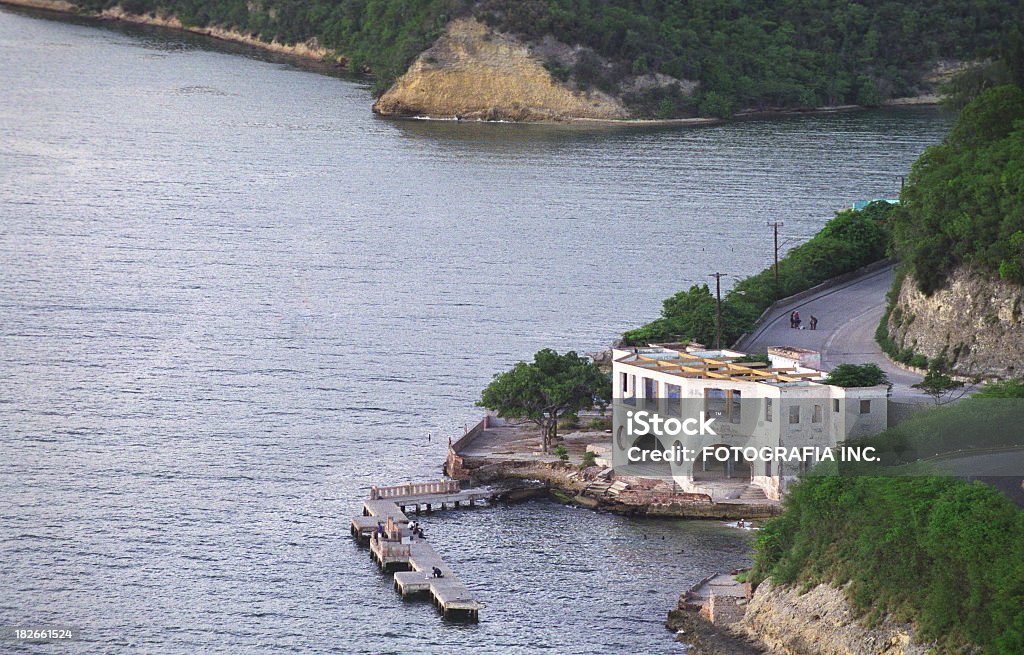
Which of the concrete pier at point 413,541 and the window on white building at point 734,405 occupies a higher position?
the window on white building at point 734,405

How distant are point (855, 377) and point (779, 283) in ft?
111

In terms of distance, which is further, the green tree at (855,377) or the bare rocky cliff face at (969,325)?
the bare rocky cliff face at (969,325)

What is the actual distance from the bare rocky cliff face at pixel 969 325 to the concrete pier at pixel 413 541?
2774cm

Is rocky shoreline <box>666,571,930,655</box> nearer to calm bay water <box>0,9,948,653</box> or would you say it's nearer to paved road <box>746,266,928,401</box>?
calm bay water <box>0,9,948,653</box>

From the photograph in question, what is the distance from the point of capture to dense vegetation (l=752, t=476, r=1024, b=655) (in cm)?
7412

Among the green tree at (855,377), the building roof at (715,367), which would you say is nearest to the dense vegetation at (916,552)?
the green tree at (855,377)

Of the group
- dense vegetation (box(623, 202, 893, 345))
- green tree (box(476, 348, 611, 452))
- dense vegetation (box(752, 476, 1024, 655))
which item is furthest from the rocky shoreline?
dense vegetation (box(623, 202, 893, 345))

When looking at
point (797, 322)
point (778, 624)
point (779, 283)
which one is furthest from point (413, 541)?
point (779, 283)

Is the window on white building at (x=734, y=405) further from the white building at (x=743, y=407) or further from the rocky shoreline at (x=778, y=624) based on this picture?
the rocky shoreline at (x=778, y=624)

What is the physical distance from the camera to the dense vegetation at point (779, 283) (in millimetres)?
122875

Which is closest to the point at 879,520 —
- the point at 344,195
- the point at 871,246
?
the point at 871,246

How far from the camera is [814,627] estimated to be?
80.4m
